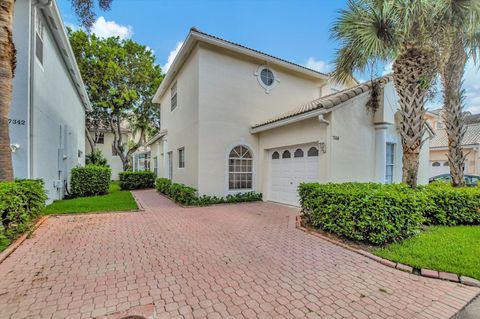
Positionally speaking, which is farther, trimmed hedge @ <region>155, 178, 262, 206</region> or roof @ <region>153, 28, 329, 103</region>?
trimmed hedge @ <region>155, 178, 262, 206</region>

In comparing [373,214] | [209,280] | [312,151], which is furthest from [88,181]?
[373,214]

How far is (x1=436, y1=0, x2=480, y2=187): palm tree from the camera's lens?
6914 mm

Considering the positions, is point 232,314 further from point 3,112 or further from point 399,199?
point 3,112

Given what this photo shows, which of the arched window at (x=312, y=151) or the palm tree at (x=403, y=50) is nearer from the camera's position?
the palm tree at (x=403, y=50)

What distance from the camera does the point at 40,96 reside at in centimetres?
898

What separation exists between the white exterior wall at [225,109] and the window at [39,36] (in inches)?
240

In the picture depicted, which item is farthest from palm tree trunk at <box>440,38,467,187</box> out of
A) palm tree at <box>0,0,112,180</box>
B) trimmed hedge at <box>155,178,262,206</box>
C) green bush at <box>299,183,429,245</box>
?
palm tree at <box>0,0,112,180</box>

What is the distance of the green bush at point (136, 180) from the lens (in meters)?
19.7

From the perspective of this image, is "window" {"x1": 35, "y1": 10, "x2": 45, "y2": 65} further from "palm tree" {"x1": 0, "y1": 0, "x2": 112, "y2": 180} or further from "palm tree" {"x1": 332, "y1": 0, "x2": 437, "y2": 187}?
"palm tree" {"x1": 332, "y1": 0, "x2": 437, "y2": 187}

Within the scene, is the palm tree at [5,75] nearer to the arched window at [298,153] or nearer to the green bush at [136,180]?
the arched window at [298,153]

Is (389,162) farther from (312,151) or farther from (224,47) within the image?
(224,47)

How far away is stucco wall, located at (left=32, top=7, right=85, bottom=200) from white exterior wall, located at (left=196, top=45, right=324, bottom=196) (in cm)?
610

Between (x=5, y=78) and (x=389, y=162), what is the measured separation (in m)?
14.2

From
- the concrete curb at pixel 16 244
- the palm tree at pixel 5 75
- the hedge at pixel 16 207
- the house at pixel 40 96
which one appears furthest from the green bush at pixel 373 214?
the house at pixel 40 96
